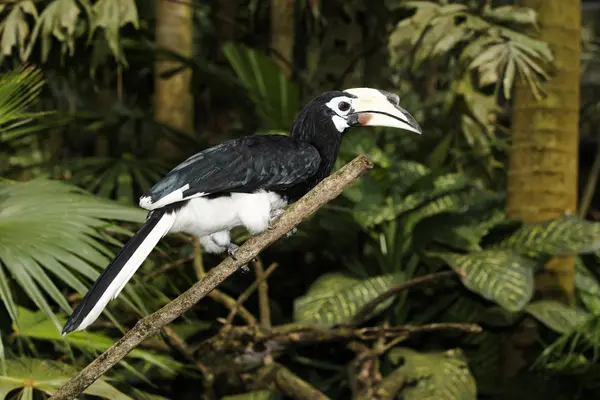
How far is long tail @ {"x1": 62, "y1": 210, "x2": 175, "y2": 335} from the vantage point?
51.3 inches

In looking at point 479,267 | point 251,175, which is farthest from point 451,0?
point 251,175

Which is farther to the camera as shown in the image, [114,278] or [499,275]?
[499,275]

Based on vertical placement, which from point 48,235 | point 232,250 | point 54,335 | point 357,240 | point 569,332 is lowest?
point 569,332

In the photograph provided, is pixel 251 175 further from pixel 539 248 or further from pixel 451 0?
pixel 451 0

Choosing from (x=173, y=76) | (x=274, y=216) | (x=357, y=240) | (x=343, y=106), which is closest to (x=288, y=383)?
(x=357, y=240)

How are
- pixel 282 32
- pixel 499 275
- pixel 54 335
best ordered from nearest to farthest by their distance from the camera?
pixel 54 335 → pixel 499 275 → pixel 282 32

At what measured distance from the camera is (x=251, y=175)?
1597 millimetres

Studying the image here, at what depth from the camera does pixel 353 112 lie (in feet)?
5.37

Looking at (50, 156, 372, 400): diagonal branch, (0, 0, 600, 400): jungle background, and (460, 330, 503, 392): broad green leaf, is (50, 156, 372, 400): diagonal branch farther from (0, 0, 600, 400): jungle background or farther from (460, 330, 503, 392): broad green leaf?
(460, 330, 503, 392): broad green leaf

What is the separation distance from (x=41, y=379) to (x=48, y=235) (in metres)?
0.37

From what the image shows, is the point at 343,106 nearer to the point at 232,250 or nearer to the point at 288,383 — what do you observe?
the point at 232,250

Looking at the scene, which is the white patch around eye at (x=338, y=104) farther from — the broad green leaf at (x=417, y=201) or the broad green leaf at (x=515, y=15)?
the broad green leaf at (x=515, y=15)

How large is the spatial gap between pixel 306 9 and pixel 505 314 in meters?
1.63

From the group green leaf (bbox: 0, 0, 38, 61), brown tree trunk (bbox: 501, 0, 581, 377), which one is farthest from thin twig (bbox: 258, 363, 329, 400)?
green leaf (bbox: 0, 0, 38, 61)
